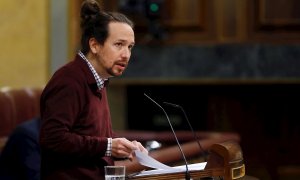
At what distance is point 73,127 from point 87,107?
7 centimetres

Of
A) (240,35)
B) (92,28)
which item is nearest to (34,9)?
(240,35)

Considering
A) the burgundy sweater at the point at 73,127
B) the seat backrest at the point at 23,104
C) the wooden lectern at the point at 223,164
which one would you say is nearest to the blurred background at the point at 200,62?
the seat backrest at the point at 23,104

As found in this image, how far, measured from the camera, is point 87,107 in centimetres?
196

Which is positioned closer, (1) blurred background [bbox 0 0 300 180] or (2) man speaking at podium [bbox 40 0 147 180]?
(2) man speaking at podium [bbox 40 0 147 180]

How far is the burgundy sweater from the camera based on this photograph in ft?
6.12

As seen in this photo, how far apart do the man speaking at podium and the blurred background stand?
3275 millimetres

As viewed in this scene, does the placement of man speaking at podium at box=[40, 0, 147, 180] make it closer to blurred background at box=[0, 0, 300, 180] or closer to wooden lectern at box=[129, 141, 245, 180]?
wooden lectern at box=[129, 141, 245, 180]

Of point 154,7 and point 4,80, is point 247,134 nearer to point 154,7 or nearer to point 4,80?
point 154,7

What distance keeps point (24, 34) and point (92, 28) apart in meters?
3.61

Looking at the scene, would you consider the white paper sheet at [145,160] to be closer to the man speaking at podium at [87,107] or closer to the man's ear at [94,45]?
the man speaking at podium at [87,107]

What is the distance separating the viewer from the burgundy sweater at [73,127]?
1864mm

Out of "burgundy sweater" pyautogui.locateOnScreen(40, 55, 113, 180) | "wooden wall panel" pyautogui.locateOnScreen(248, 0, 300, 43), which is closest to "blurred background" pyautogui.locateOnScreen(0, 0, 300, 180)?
"wooden wall panel" pyautogui.locateOnScreen(248, 0, 300, 43)

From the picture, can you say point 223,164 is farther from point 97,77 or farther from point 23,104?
point 23,104

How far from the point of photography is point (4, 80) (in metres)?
5.60
